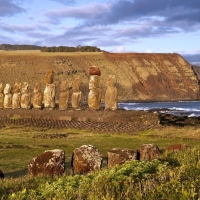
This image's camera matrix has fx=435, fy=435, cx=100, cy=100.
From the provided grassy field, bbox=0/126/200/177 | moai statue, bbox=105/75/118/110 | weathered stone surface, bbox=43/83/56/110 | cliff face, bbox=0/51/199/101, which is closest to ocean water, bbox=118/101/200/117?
moai statue, bbox=105/75/118/110

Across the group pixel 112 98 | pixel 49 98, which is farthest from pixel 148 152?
pixel 49 98

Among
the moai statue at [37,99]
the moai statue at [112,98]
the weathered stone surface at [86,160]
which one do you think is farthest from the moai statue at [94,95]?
the weathered stone surface at [86,160]

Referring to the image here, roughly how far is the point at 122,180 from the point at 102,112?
24.1 metres

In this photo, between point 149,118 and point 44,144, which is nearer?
point 44,144

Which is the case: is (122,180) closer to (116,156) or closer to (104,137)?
(116,156)

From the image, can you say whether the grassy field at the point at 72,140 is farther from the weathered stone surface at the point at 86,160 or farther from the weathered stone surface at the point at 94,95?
the weathered stone surface at the point at 94,95

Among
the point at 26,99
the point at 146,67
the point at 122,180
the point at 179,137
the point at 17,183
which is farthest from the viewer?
the point at 146,67

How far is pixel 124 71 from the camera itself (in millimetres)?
118125

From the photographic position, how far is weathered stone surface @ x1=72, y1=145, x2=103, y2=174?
12087 mm

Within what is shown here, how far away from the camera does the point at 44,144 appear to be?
74.0 feet

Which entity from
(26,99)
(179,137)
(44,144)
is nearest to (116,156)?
(44,144)

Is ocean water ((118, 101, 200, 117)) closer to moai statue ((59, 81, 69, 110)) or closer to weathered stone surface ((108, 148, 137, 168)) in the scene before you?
moai statue ((59, 81, 69, 110))

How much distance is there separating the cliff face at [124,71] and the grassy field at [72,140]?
244 ft

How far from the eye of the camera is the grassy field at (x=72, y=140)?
1942 centimetres
